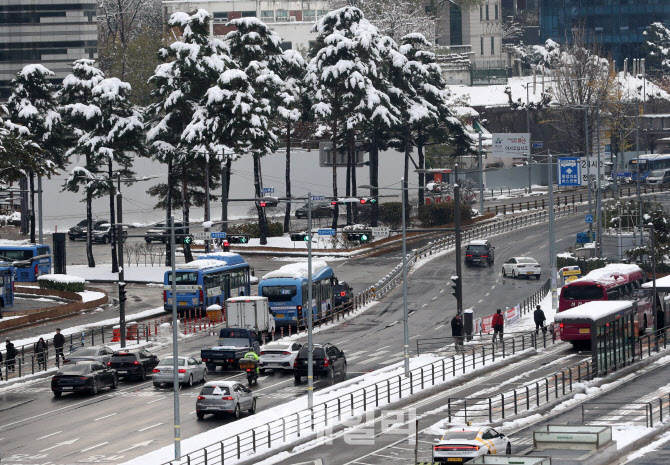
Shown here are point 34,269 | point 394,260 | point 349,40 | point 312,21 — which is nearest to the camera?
point 34,269

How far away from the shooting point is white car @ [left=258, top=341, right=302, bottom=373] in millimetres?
53062

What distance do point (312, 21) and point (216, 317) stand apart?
9748 centimetres

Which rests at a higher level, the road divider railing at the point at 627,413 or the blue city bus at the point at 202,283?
the blue city bus at the point at 202,283

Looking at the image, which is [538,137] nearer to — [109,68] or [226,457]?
[109,68]

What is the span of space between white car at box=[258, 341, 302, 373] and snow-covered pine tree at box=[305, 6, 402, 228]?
144 feet

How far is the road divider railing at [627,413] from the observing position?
129 ft

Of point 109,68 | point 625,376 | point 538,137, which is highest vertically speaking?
point 109,68

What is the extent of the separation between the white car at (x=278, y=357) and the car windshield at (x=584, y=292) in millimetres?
14380

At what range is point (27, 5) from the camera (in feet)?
484

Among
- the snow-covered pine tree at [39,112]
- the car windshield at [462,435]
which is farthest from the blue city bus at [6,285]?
the car windshield at [462,435]

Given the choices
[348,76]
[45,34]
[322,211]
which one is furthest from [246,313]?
[45,34]

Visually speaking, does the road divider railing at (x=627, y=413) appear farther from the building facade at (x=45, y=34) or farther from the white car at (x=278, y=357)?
the building facade at (x=45, y=34)

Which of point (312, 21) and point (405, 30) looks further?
point (312, 21)

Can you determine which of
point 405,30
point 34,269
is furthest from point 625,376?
point 405,30
